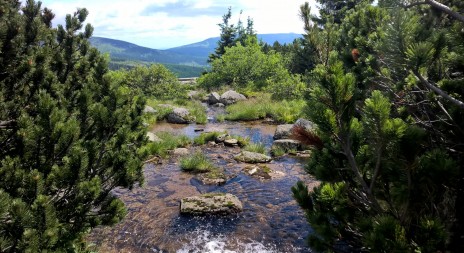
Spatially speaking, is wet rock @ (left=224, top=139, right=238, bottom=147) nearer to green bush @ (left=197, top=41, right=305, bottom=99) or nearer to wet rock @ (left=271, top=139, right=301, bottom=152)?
wet rock @ (left=271, top=139, right=301, bottom=152)

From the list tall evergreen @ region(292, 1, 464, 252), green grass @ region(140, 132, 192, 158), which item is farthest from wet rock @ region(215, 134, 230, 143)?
tall evergreen @ region(292, 1, 464, 252)

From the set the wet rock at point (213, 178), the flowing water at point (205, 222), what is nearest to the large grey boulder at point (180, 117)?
the flowing water at point (205, 222)

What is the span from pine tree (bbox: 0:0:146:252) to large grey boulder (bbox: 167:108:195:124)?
16.7 metres

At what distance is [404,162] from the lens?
233cm

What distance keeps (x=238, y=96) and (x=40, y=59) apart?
87.1 ft

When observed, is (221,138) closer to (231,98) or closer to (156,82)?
(231,98)

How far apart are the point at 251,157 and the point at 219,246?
6.53 meters

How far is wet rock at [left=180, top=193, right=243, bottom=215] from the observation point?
8.51 meters

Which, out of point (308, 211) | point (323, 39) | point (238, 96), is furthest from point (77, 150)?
point (238, 96)

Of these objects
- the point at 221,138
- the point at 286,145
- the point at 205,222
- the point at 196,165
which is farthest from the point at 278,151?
the point at 205,222

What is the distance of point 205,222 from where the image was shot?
8133 millimetres

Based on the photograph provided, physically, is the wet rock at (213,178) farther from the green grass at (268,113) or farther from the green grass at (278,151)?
the green grass at (268,113)

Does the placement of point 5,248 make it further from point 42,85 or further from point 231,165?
point 231,165

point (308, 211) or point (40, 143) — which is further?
point (40, 143)
